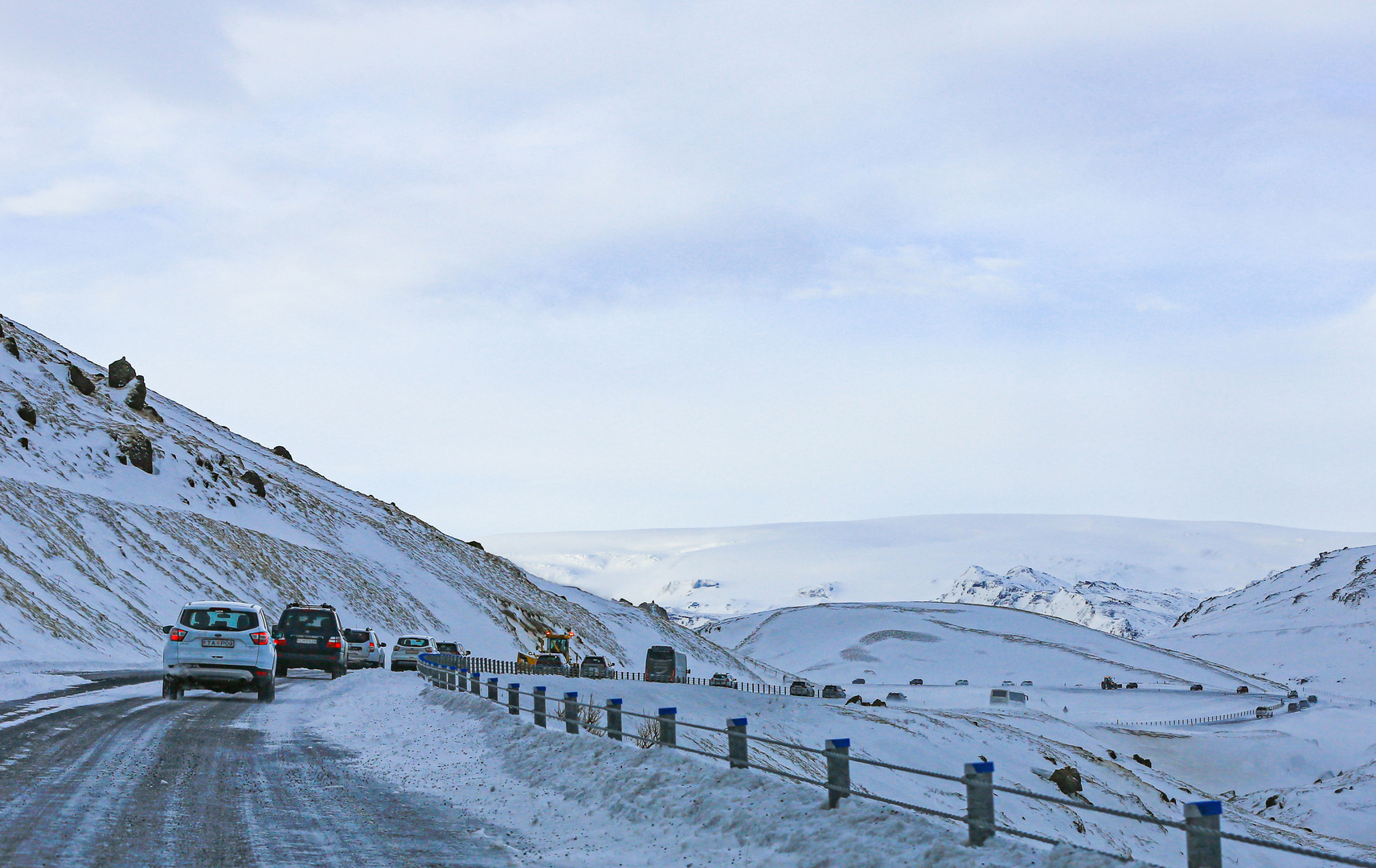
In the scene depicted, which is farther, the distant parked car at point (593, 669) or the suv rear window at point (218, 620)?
the distant parked car at point (593, 669)

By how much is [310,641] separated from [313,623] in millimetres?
600

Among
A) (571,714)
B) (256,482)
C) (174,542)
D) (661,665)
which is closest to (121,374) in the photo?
(256,482)

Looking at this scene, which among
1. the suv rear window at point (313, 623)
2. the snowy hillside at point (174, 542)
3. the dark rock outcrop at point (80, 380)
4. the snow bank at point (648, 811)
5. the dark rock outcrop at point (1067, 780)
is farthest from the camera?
the dark rock outcrop at point (80, 380)

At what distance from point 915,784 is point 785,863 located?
38.9m

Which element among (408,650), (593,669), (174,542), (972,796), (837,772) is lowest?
(593,669)

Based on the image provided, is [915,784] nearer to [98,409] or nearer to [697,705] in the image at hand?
[697,705]

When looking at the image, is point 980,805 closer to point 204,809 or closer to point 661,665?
point 204,809

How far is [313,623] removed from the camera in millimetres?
38812

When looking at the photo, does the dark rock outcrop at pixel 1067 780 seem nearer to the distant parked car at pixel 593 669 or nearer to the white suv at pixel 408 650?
the distant parked car at pixel 593 669

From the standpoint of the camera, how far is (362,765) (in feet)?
54.1

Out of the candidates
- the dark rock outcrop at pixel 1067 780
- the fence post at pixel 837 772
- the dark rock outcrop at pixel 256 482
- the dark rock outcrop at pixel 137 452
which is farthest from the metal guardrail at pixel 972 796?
the dark rock outcrop at pixel 256 482

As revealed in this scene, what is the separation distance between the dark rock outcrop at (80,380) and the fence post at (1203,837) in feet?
384

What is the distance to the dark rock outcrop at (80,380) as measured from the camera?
109 metres

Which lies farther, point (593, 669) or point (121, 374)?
point (121, 374)
